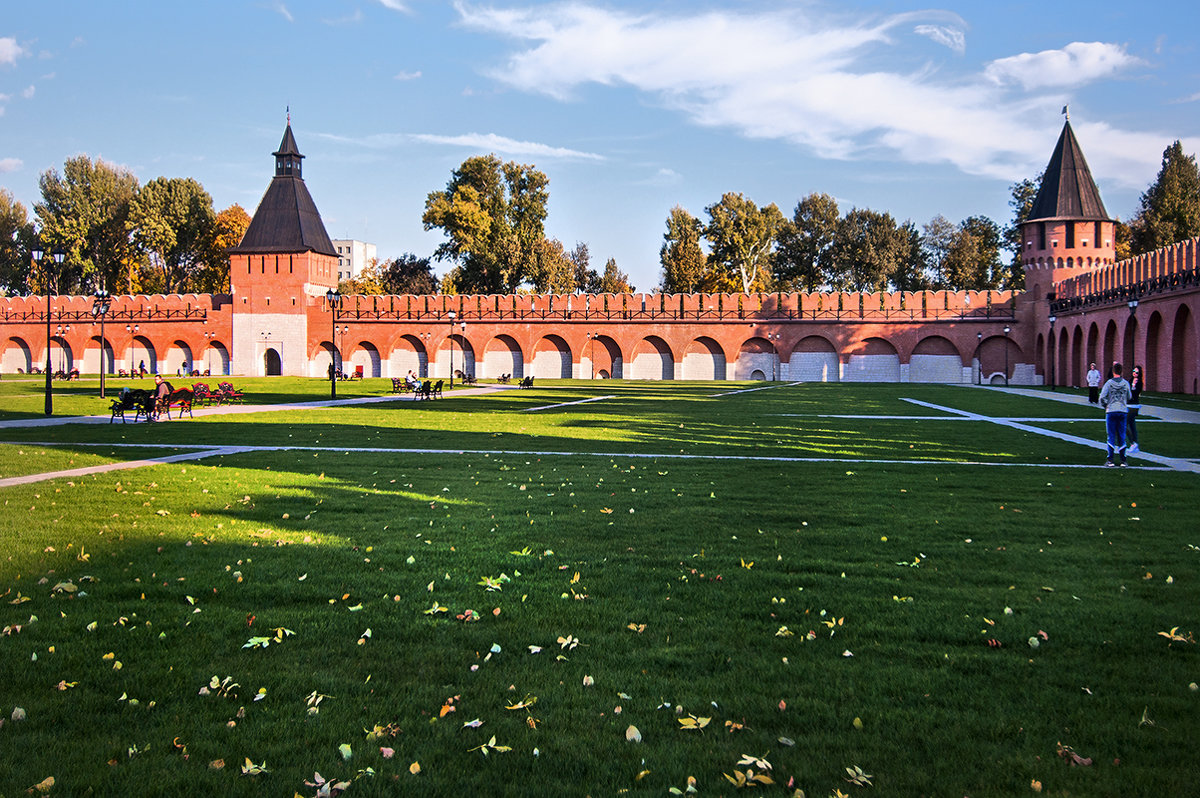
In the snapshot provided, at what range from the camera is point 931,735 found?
11.5ft

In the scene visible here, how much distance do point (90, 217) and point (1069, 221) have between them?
67.9 metres

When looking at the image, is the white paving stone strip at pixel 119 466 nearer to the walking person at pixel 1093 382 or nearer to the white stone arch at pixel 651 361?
the walking person at pixel 1093 382

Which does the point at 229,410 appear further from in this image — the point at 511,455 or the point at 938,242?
the point at 938,242

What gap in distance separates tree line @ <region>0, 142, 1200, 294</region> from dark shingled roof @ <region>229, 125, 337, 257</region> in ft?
36.3

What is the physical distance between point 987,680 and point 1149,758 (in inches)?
32.6

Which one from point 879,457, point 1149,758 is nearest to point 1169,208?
point 879,457

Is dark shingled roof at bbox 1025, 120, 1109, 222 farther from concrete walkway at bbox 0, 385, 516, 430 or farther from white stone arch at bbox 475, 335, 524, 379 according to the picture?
concrete walkway at bbox 0, 385, 516, 430

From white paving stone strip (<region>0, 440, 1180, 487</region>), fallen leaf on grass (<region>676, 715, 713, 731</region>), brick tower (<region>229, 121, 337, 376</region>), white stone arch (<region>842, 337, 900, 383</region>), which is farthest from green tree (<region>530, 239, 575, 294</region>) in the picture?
fallen leaf on grass (<region>676, 715, 713, 731</region>)

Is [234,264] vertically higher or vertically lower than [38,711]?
higher

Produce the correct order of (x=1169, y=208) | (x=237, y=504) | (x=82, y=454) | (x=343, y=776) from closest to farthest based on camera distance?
(x=343, y=776) < (x=237, y=504) < (x=82, y=454) < (x=1169, y=208)

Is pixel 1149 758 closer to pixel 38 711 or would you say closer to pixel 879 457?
pixel 38 711

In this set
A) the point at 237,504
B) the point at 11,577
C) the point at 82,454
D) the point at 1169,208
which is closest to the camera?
the point at 11,577

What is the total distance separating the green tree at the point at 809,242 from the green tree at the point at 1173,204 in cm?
2280

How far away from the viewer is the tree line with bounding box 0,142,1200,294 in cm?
6644
